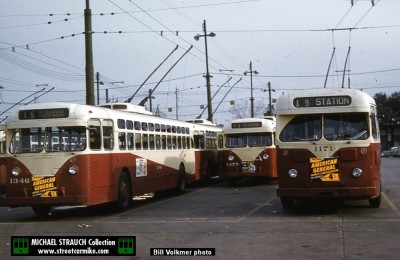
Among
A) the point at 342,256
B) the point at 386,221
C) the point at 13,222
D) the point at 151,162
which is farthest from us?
the point at 151,162

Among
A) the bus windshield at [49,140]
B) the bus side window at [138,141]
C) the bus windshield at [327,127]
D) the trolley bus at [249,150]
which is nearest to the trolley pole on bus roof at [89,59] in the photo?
the bus side window at [138,141]

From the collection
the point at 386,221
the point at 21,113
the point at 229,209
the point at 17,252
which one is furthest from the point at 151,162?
the point at 17,252

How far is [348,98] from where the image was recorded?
14008 millimetres

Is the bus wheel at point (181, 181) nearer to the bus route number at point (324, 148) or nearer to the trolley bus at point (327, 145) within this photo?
the trolley bus at point (327, 145)

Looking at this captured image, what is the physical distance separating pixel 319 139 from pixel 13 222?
741 centimetres

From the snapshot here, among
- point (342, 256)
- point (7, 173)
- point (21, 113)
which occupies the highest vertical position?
point (21, 113)

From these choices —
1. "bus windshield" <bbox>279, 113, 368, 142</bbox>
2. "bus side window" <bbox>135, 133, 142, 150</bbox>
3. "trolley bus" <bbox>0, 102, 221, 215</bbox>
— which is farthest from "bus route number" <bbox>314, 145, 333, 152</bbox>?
"bus side window" <bbox>135, 133, 142, 150</bbox>

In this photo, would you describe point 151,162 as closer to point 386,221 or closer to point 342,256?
point 386,221

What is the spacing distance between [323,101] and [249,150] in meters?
10.7

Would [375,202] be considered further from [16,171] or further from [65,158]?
[16,171]

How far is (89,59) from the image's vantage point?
21.2 meters

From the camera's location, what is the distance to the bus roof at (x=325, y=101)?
550 inches

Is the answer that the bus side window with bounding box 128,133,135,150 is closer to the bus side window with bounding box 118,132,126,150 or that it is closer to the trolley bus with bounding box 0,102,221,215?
the trolley bus with bounding box 0,102,221,215

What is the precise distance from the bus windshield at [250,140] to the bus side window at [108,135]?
1002 centimetres
